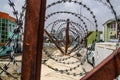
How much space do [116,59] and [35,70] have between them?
2.48ft

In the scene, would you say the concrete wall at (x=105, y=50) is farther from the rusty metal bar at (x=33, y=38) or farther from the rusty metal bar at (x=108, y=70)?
the rusty metal bar at (x=33, y=38)

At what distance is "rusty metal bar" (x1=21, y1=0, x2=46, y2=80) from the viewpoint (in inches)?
106

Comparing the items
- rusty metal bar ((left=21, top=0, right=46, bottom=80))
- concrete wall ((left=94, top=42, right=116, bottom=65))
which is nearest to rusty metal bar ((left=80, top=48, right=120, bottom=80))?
rusty metal bar ((left=21, top=0, right=46, bottom=80))

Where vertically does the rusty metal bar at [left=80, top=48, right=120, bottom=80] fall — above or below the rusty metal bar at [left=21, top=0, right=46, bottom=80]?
below

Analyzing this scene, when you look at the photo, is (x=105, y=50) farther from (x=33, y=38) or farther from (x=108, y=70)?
(x=33, y=38)

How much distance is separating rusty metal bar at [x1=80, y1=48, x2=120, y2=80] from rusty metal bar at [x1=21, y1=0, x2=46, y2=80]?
1.67 feet

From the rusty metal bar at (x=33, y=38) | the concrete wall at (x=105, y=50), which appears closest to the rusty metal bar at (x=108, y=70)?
the rusty metal bar at (x=33, y=38)

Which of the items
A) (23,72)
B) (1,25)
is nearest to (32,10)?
(23,72)

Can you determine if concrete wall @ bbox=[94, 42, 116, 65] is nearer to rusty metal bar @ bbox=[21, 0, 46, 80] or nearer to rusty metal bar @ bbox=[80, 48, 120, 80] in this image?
rusty metal bar @ bbox=[80, 48, 120, 80]

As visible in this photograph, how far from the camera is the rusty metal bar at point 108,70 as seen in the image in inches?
105

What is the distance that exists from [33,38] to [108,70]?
0.74 m

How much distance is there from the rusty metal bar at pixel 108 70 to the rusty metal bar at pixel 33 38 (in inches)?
20.1

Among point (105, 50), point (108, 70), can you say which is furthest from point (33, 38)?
point (105, 50)

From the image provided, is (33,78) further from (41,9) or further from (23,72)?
(41,9)
